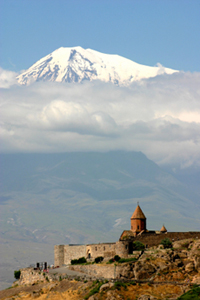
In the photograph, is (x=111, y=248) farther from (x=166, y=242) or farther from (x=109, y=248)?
(x=166, y=242)

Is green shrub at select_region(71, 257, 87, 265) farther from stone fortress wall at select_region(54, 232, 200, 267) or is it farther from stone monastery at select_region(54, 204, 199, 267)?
stone fortress wall at select_region(54, 232, 200, 267)

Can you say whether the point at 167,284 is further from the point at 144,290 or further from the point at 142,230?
the point at 142,230

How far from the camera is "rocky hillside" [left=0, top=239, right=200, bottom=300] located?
81031 millimetres

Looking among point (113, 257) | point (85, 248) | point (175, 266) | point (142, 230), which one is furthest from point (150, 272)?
point (142, 230)

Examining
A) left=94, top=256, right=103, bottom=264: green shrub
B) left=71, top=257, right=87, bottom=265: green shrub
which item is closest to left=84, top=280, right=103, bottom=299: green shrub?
left=94, top=256, right=103, bottom=264: green shrub

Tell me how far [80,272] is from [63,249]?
16493 millimetres

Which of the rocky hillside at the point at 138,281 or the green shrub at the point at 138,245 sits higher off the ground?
the green shrub at the point at 138,245

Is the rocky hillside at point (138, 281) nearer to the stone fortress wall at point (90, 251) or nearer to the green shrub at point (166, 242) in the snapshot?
the stone fortress wall at point (90, 251)

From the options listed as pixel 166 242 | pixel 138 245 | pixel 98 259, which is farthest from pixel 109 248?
pixel 166 242

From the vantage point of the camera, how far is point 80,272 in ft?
315

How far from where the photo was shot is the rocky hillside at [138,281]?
81.0 meters

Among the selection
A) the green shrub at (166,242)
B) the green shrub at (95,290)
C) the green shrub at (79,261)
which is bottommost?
the green shrub at (95,290)

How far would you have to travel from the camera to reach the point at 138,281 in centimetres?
8456

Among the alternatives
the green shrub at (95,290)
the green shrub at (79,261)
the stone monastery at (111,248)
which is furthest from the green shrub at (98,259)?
the green shrub at (95,290)
